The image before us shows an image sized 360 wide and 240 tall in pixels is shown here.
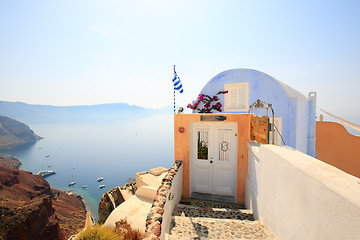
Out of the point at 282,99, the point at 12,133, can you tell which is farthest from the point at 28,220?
the point at 12,133

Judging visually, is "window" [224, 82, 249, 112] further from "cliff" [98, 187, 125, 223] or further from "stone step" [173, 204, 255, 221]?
"cliff" [98, 187, 125, 223]

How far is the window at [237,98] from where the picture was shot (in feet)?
32.6

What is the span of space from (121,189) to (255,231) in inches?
656

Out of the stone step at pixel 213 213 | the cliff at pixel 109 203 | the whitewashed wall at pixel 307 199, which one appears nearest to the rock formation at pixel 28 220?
the cliff at pixel 109 203

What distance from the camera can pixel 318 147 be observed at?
493 inches

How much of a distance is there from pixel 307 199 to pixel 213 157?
15.6 feet

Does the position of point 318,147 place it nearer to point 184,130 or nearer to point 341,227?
point 184,130

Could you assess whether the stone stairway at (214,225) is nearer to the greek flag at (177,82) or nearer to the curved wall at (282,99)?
the greek flag at (177,82)

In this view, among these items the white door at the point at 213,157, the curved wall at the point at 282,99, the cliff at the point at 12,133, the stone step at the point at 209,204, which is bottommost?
the cliff at the point at 12,133

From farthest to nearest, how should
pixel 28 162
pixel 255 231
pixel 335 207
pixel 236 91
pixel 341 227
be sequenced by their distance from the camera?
pixel 28 162
pixel 236 91
pixel 255 231
pixel 335 207
pixel 341 227

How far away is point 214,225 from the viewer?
4.57 meters

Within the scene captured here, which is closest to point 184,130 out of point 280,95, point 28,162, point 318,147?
point 280,95

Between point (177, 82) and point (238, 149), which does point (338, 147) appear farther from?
point (177, 82)

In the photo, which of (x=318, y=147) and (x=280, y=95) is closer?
(x=280, y=95)
